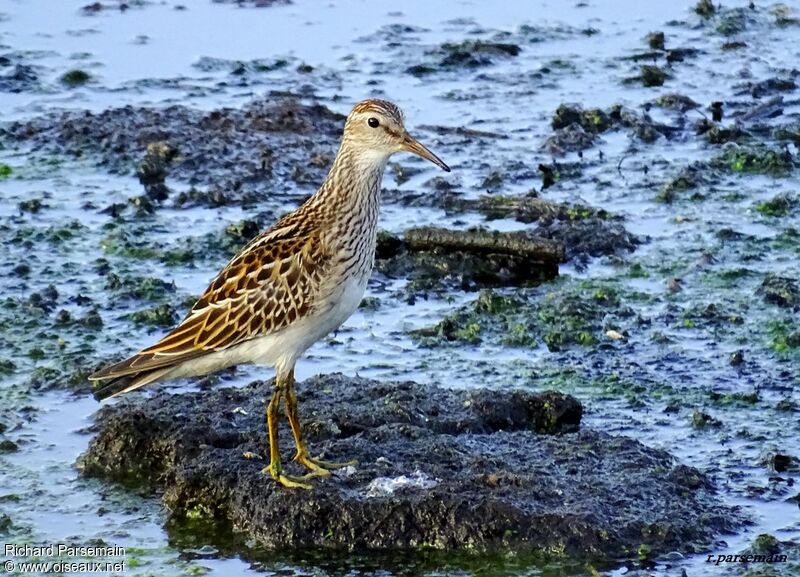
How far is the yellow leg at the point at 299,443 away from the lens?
7887 mm

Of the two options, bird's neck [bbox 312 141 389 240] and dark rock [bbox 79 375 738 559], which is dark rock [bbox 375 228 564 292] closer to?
dark rock [bbox 79 375 738 559]

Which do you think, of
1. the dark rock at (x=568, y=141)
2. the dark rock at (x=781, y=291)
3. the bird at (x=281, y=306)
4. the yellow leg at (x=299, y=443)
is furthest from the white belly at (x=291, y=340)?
the dark rock at (x=568, y=141)

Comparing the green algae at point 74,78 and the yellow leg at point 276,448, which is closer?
the yellow leg at point 276,448

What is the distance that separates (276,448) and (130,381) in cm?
78

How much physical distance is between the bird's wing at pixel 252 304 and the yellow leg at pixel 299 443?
13.0 inches

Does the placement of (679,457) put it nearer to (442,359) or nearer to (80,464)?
(442,359)

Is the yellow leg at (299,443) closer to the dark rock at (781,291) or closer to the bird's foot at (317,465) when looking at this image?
the bird's foot at (317,465)

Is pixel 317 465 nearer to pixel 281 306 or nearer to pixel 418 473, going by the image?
pixel 418 473

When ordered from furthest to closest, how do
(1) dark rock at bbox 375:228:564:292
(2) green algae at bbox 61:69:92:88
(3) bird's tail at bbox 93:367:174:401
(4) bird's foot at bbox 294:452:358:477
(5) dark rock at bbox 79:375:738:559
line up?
(2) green algae at bbox 61:69:92:88 < (1) dark rock at bbox 375:228:564:292 < (3) bird's tail at bbox 93:367:174:401 < (4) bird's foot at bbox 294:452:358:477 < (5) dark rock at bbox 79:375:738:559

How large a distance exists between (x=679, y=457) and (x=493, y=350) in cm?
167

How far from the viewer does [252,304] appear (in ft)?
26.2

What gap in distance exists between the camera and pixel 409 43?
48.3 feet

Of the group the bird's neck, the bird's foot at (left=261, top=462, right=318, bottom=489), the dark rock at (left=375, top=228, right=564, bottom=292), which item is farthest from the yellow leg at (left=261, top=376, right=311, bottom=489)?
the dark rock at (left=375, top=228, right=564, bottom=292)

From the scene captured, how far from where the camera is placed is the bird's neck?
8164 millimetres
